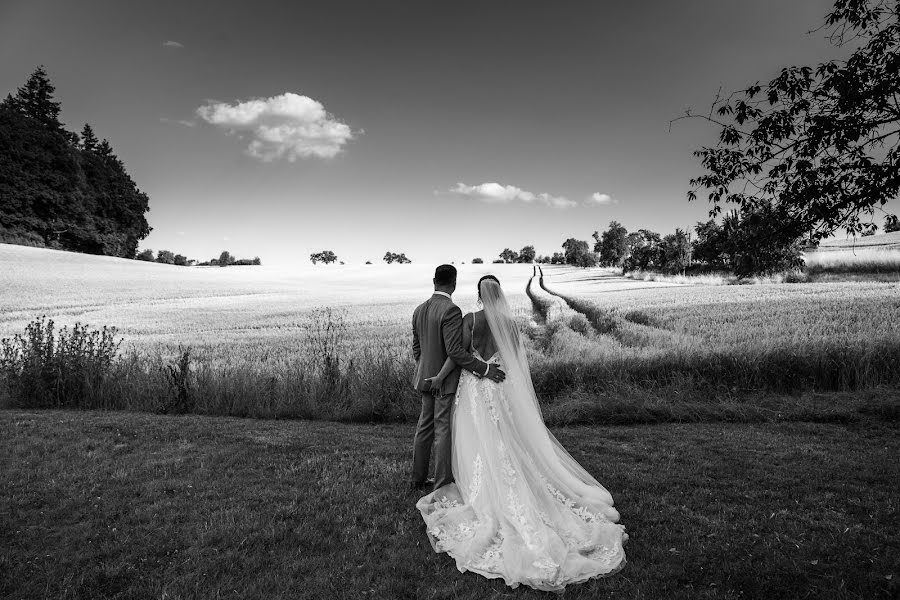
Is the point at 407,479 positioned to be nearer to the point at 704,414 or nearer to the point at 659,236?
the point at 704,414

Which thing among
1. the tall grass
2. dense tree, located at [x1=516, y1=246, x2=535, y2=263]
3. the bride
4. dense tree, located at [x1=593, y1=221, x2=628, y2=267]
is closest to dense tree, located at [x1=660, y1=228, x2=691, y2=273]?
the tall grass

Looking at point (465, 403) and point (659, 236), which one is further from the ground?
point (659, 236)

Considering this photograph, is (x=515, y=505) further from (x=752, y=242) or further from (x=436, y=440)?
(x=752, y=242)

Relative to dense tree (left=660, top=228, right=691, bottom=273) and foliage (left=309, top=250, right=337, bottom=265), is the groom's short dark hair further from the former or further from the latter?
foliage (left=309, top=250, right=337, bottom=265)

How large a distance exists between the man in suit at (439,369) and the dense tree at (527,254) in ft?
505

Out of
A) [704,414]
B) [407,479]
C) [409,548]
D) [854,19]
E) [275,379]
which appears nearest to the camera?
[409,548]

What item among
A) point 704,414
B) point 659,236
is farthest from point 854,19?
point 659,236

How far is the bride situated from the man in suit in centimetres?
14

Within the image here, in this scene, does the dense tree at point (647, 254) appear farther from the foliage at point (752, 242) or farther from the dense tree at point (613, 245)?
the foliage at point (752, 242)

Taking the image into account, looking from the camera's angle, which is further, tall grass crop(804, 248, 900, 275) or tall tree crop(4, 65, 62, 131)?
tall tree crop(4, 65, 62, 131)

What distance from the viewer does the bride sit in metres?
4.28

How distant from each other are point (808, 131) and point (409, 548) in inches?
307

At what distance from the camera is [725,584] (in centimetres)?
393

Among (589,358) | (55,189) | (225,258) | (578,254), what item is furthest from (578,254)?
(589,358)
